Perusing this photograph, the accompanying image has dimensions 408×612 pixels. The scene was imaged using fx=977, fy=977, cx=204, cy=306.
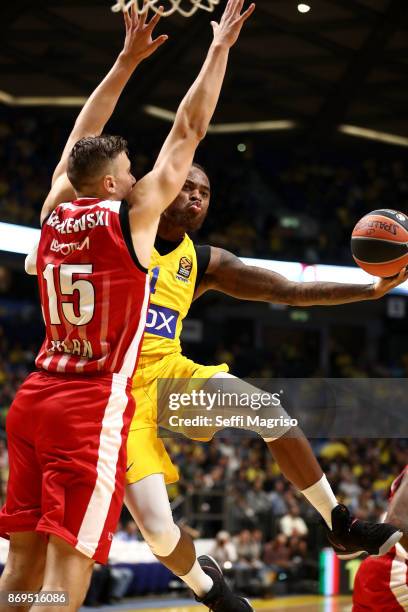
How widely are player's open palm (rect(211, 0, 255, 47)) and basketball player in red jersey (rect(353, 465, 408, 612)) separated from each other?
8.15ft

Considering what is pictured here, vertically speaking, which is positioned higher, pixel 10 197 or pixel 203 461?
pixel 10 197

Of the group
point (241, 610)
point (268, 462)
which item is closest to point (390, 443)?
point (268, 462)

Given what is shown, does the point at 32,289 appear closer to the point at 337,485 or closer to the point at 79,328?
the point at 337,485

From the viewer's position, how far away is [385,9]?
57.2ft

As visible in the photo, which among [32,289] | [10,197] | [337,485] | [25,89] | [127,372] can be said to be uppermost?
[25,89]

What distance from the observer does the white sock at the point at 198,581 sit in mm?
5047

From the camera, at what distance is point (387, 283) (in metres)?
4.53

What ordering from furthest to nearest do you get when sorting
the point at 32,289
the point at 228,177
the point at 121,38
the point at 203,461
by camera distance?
the point at 228,177
the point at 32,289
the point at 121,38
the point at 203,461

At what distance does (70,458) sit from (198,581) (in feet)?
5.97

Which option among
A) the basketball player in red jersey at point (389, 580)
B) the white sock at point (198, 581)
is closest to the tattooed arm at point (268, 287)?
the basketball player in red jersey at point (389, 580)

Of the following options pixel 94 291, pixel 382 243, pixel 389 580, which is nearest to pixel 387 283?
pixel 382 243

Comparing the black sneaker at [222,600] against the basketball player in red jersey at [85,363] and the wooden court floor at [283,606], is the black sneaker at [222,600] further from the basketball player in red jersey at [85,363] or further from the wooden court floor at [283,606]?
the wooden court floor at [283,606]

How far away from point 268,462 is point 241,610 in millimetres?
11787

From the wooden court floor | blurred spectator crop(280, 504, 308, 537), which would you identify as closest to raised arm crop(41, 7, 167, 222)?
the wooden court floor
